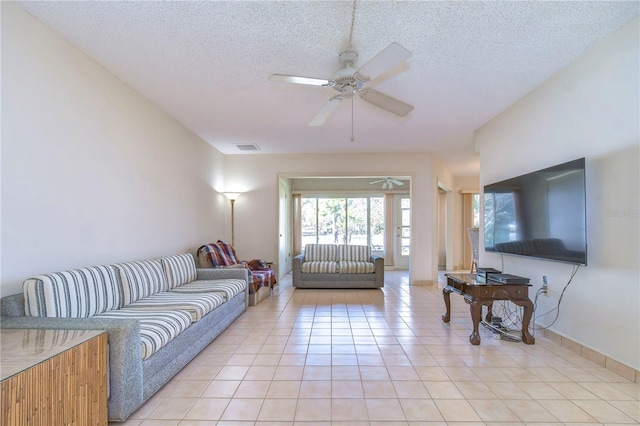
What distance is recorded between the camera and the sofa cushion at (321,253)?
6.01 meters

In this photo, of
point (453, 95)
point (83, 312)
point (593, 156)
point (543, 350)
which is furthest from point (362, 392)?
point (453, 95)

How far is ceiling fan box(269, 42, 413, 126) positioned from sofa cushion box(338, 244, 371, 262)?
3.49 m

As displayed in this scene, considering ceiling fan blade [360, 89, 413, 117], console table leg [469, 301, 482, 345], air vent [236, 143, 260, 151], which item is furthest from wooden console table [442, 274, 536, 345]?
air vent [236, 143, 260, 151]

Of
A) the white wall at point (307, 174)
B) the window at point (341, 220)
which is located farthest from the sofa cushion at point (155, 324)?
the window at point (341, 220)

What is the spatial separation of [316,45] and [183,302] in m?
2.48

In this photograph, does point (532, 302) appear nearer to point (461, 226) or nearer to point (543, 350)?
point (543, 350)

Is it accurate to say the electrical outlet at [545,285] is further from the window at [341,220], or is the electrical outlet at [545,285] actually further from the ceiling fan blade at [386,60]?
the window at [341,220]

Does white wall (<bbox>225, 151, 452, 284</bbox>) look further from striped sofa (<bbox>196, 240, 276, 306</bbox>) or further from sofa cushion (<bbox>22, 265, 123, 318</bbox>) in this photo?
sofa cushion (<bbox>22, 265, 123, 318</bbox>)

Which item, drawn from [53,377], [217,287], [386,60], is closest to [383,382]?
[53,377]

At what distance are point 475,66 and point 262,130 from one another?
9.66ft

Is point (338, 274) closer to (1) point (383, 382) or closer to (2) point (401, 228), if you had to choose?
(2) point (401, 228)

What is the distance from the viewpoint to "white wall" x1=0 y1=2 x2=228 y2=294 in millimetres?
1976

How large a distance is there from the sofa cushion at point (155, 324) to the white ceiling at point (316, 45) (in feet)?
6.80

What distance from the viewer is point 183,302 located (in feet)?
9.11
